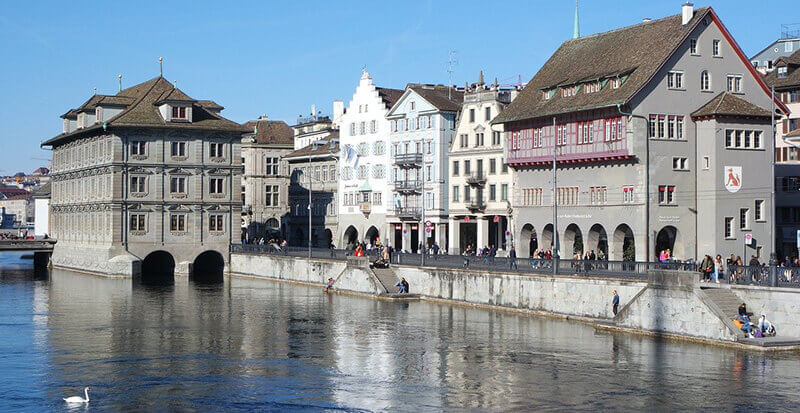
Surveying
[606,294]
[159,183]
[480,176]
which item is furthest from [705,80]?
[159,183]

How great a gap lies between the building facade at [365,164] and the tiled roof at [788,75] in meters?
35.3

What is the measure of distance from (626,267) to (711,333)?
8689mm

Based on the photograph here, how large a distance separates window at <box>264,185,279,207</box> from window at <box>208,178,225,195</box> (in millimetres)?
27981

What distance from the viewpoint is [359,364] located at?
4581 cm

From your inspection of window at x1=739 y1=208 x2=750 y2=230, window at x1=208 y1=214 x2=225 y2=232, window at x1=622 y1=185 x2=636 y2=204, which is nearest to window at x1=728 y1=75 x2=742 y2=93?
window at x1=739 y1=208 x2=750 y2=230

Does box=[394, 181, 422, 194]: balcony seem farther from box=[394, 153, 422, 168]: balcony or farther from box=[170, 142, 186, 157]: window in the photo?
box=[170, 142, 186, 157]: window

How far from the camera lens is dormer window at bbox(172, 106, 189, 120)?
100188 millimetres

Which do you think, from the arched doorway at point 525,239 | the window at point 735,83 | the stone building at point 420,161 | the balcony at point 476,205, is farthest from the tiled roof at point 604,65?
the stone building at point 420,161

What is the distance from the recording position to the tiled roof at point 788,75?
282 feet

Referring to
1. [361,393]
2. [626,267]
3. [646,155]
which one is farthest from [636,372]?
[646,155]

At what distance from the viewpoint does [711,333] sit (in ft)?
161

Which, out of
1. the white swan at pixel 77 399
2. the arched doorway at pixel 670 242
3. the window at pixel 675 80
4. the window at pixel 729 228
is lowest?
the white swan at pixel 77 399

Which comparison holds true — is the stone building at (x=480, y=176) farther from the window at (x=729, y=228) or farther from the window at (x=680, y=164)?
the window at (x=729, y=228)

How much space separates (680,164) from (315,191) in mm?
58580
